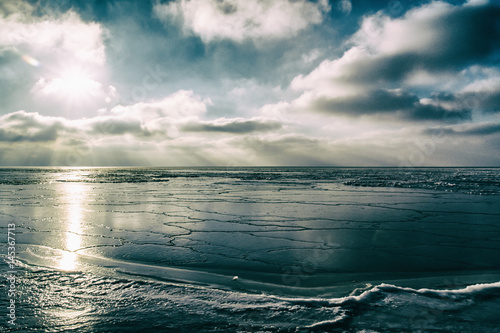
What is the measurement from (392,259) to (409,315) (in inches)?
101

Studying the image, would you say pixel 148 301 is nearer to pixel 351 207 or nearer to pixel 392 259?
pixel 392 259

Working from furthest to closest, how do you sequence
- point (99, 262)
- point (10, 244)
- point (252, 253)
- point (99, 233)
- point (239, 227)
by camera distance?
point (239, 227)
point (99, 233)
point (10, 244)
point (252, 253)
point (99, 262)

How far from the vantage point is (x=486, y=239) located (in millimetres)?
7203

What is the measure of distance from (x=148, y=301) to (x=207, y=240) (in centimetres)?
357

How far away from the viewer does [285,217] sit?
10500 millimetres

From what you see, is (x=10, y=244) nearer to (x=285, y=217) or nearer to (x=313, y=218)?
(x=285, y=217)

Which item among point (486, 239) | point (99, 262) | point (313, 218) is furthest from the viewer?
point (313, 218)

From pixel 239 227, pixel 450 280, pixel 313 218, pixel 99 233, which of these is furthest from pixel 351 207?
pixel 99 233

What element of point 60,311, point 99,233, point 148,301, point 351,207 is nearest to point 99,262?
A: point 60,311

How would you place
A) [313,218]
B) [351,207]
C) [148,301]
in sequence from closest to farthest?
[148,301] → [313,218] → [351,207]

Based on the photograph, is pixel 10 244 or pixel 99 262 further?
pixel 10 244

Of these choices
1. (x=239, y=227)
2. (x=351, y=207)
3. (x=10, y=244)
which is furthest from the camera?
(x=351, y=207)

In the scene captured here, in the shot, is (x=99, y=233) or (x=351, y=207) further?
(x=351, y=207)

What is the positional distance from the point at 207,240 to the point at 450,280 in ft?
18.0
